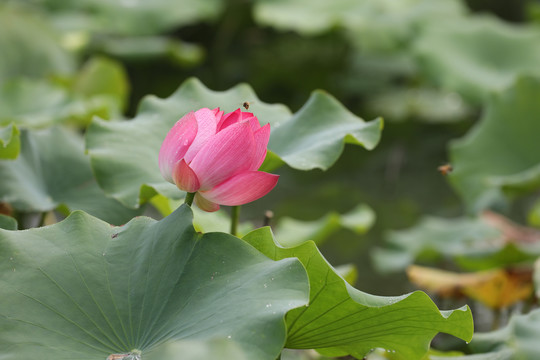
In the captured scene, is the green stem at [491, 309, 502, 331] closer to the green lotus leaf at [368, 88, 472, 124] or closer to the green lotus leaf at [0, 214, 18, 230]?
the green lotus leaf at [0, 214, 18, 230]

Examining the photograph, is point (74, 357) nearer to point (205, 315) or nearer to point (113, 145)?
point (205, 315)

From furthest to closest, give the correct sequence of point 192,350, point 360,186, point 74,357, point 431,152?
point 431,152 < point 360,186 < point 74,357 < point 192,350

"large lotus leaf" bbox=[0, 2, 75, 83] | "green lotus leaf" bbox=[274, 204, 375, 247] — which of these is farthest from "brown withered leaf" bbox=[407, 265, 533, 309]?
"large lotus leaf" bbox=[0, 2, 75, 83]

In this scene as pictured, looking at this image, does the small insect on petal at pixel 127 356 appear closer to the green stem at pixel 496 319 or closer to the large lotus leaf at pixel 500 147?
the green stem at pixel 496 319

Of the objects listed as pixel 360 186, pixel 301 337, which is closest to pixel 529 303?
pixel 301 337

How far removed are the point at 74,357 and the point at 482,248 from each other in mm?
1238

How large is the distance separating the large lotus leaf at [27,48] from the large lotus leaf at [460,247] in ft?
4.61

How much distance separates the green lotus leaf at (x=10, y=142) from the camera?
76 centimetres

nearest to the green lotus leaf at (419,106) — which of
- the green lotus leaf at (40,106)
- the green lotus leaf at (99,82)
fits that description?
the green lotus leaf at (99,82)

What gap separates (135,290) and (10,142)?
0.27 meters

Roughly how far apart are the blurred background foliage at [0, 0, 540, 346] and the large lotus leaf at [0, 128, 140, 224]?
3 cm

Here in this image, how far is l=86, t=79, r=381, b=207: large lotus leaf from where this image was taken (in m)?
0.80

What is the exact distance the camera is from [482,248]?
1.60 meters

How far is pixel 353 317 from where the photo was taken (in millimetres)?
637
